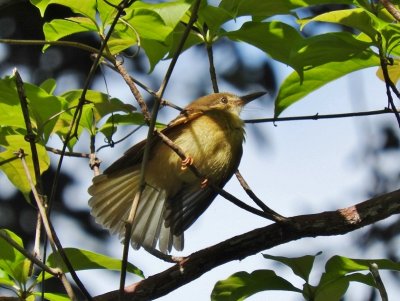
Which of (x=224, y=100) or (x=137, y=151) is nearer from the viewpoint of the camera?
(x=137, y=151)

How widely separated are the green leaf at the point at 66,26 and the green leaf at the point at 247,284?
0.95m

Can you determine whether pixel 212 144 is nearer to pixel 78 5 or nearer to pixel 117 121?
pixel 117 121

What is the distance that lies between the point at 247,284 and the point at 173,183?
1781mm

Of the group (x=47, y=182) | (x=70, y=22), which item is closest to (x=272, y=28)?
(x=70, y=22)

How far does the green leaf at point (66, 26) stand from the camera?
288 centimetres

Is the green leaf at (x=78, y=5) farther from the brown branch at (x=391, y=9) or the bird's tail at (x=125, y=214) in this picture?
the bird's tail at (x=125, y=214)

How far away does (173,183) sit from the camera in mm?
4504

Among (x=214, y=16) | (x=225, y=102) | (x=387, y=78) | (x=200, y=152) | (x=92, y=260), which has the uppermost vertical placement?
(x=225, y=102)

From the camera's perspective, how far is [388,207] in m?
2.95

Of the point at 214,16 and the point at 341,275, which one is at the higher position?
the point at 214,16

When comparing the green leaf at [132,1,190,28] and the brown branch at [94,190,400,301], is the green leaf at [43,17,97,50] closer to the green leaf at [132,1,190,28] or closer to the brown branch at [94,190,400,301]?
the green leaf at [132,1,190,28]

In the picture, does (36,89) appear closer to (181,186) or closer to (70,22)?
(70,22)

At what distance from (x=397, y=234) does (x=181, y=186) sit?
224 centimetres

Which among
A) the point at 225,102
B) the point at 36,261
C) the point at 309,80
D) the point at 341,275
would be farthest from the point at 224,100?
A: the point at 36,261
